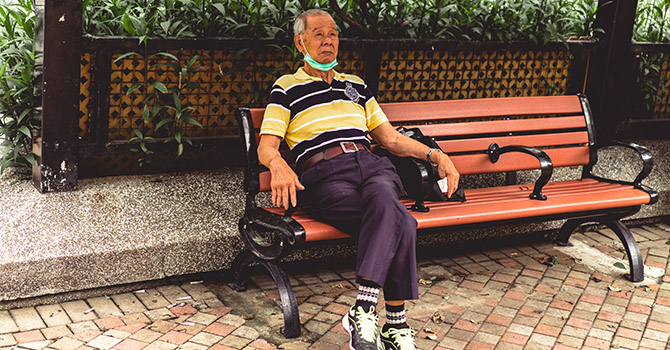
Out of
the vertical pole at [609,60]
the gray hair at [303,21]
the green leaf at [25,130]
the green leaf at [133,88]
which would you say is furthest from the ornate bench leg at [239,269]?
the vertical pole at [609,60]

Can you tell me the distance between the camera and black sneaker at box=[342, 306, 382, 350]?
146 inches

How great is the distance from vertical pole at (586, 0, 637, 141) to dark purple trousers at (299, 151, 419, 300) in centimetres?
267

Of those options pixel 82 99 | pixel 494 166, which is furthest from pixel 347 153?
pixel 82 99

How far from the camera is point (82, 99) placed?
15.7 ft

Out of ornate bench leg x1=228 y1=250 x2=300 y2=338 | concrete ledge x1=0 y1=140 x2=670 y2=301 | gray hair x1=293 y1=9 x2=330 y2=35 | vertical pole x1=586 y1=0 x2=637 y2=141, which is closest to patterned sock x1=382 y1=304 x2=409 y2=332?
ornate bench leg x1=228 y1=250 x2=300 y2=338

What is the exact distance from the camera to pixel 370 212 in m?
3.85

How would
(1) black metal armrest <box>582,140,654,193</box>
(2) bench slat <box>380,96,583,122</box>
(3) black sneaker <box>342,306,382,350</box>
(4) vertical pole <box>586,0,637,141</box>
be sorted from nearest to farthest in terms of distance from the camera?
(3) black sneaker <box>342,306,382,350</box> < (2) bench slat <box>380,96,583,122</box> < (1) black metal armrest <box>582,140,654,193</box> < (4) vertical pole <box>586,0,637,141</box>

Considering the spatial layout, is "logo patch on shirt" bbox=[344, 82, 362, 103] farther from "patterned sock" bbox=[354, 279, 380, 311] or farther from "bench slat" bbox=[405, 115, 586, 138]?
"patterned sock" bbox=[354, 279, 380, 311]

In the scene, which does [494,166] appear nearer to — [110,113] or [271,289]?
[271,289]

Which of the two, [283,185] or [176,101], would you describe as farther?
[176,101]

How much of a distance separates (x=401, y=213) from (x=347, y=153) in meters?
0.59

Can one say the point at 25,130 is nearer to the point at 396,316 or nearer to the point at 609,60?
the point at 396,316

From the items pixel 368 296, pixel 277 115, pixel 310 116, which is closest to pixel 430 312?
pixel 368 296

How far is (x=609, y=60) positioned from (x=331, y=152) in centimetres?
297
